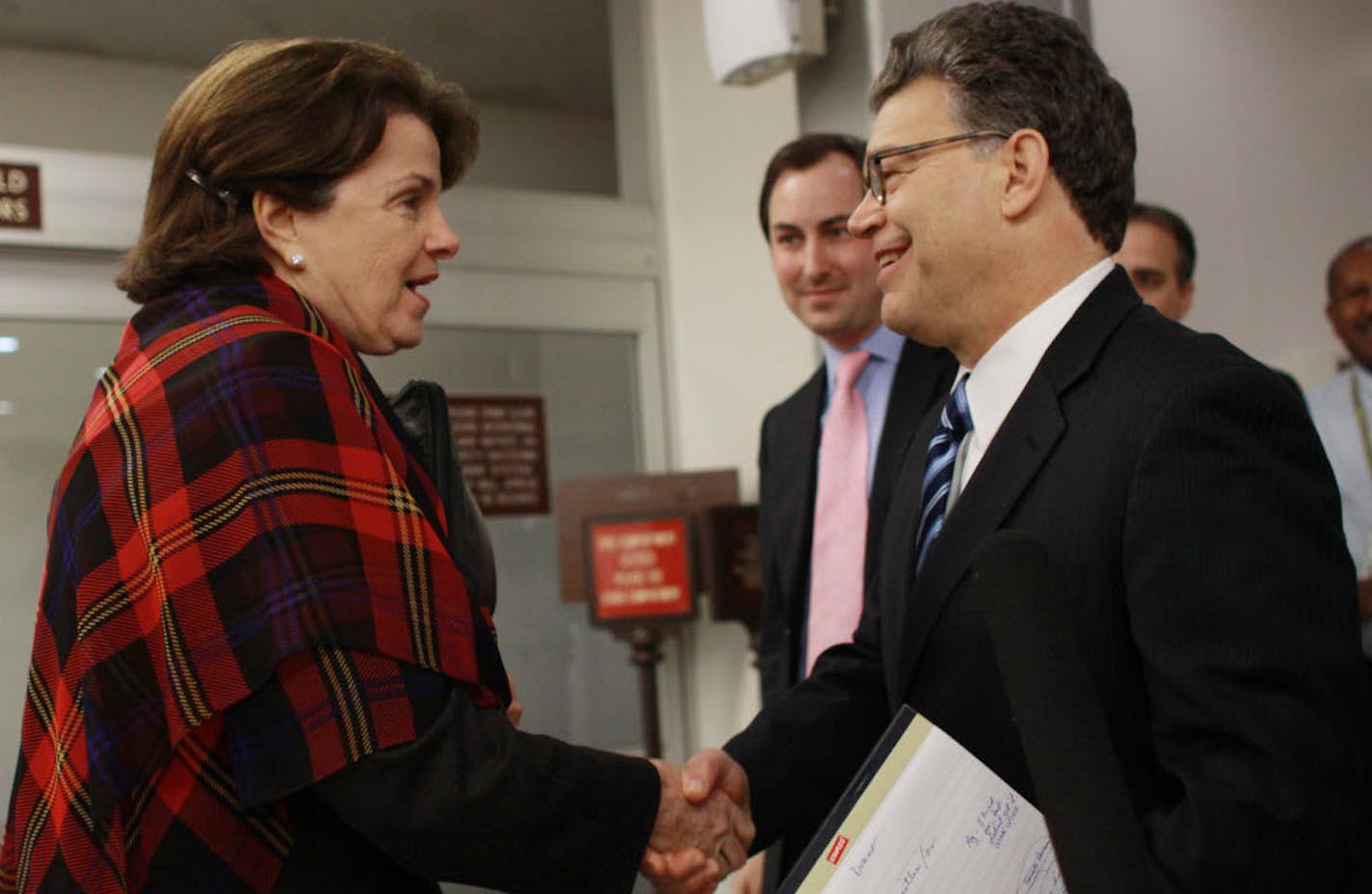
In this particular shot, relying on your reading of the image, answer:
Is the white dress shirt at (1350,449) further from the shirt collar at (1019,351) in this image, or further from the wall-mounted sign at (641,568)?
the shirt collar at (1019,351)

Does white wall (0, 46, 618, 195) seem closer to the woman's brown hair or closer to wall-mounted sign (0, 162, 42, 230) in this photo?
wall-mounted sign (0, 162, 42, 230)

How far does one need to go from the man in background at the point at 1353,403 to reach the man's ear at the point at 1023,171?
212 centimetres

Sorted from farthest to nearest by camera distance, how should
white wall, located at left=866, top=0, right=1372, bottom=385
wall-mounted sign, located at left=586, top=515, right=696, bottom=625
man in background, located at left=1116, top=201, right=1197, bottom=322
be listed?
1. wall-mounted sign, located at left=586, top=515, right=696, bottom=625
2. white wall, located at left=866, top=0, right=1372, bottom=385
3. man in background, located at left=1116, top=201, right=1197, bottom=322

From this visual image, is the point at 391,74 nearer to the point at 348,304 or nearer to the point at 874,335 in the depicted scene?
the point at 348,304

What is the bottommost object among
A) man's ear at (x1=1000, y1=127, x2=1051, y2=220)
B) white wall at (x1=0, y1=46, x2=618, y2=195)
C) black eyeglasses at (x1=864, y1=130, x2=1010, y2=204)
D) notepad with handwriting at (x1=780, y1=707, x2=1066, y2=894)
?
notepad with handwriting at (x1=780, y1=707, x2=1066, y2=894)

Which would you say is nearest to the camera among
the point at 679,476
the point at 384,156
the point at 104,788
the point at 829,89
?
the point at 104,788

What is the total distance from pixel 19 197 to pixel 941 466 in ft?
10.1

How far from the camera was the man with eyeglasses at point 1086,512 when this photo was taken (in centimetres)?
116

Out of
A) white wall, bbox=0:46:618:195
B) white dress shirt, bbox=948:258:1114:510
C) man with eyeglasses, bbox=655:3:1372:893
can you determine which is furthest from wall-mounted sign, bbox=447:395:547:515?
white dress shirt, bbox=948:258:1114:510

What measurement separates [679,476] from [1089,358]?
9.90 ft

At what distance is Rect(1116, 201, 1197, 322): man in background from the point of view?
10.6ft

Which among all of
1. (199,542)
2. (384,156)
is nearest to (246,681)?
(199,542)

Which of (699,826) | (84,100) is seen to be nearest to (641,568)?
(84,100)

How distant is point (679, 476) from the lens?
443 centimetres
